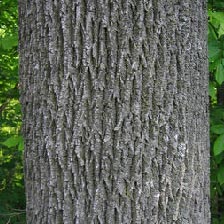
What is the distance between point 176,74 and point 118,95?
250mm

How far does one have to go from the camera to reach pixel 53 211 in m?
1.77

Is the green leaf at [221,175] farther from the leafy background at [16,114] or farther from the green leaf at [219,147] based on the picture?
the green leaf at [219,147]

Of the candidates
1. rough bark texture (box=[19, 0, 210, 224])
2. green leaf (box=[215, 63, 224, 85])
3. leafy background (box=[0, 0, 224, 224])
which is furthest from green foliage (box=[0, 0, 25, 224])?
rough bark texture (box=[19, 0, 210, 224])

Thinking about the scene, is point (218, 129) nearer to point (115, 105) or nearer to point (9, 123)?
point (115, 105)

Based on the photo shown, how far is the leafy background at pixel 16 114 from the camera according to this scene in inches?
103

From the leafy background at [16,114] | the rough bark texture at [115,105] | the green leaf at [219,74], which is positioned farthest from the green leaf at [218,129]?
the rough bark texture at [115,105]

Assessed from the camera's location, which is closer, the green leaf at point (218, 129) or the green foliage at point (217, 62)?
the green foliage at point (217, 62)

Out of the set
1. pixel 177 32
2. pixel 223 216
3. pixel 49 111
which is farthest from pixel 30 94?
pixel 223 216

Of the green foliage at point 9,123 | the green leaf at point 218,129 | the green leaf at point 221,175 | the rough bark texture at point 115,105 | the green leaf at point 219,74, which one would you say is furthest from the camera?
the green foliage at point 9,123

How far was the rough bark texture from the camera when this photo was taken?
5.41 ft

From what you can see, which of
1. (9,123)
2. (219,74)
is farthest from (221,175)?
(9,123)

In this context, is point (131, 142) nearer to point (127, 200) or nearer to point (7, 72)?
point (127, 200)

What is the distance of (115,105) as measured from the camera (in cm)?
167

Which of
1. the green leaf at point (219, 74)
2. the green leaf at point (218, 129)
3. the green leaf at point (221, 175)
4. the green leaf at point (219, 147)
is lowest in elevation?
the green leaf at point (221, 175)
